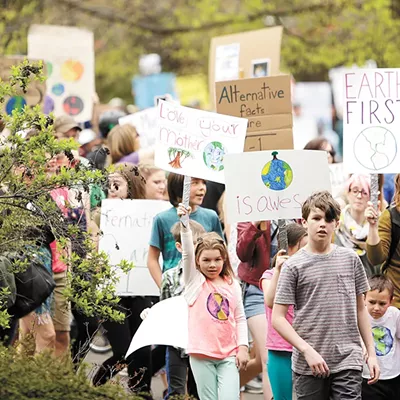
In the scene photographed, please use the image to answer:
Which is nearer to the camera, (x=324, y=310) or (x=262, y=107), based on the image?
(x=324, y=310)

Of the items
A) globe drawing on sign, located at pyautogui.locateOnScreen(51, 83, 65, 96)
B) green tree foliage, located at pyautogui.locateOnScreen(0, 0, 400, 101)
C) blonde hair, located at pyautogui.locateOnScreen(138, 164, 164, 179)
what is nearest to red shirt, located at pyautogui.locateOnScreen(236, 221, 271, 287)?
blonde hair, located at pyautogui.locateOnScreen(138, 164, 164, 179)

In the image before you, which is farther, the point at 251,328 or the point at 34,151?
the point at 251,328

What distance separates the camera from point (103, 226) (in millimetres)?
9336

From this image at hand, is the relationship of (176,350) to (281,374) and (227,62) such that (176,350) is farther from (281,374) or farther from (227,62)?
(227,62)

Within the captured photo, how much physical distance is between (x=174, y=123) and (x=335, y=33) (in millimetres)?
14523

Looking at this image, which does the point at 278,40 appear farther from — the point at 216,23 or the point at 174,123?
the point at 216,23

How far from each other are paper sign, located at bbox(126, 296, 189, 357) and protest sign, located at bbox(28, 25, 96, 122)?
23.9ft

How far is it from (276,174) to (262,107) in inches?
60.7

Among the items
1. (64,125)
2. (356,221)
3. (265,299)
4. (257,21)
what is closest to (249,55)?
(64,125)

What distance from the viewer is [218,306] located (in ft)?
24.4

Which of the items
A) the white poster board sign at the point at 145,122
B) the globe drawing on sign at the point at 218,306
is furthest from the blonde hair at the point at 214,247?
the white poster board sign at the point at 145,122

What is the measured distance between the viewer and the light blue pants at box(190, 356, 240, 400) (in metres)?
7.35

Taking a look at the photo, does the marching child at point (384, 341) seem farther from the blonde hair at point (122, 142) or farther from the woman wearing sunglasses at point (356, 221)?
the blonde hair at point (122, 142)

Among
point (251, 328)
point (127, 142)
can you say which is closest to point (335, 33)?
point (127, 142)
